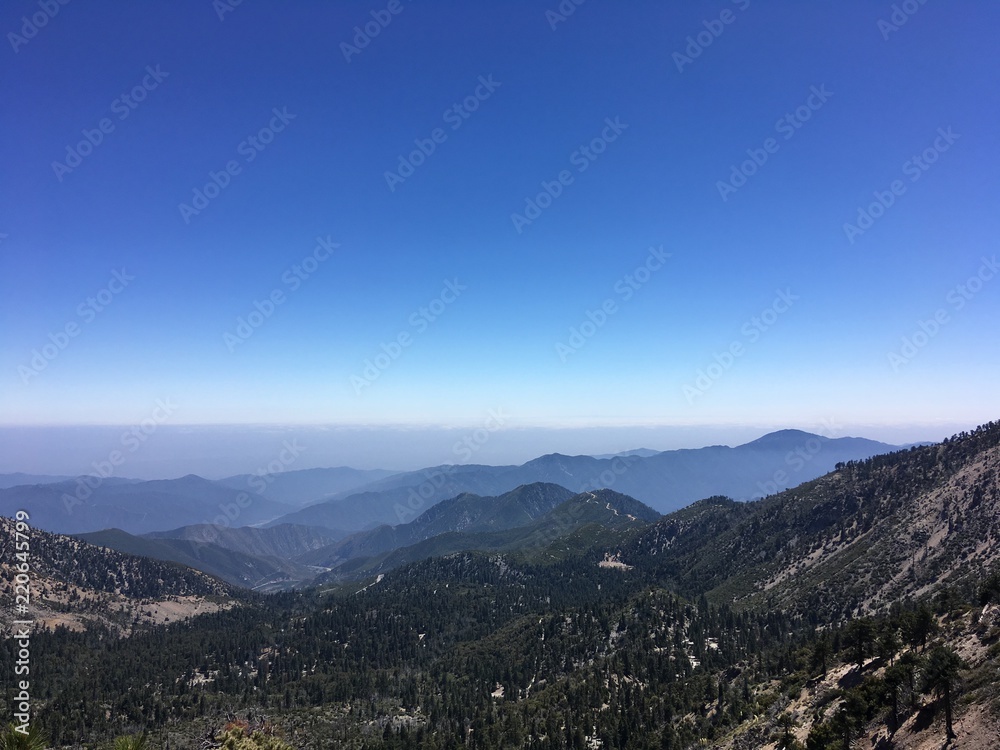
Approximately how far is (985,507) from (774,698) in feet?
471

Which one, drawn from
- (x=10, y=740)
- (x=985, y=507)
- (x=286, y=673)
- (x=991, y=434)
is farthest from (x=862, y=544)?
(x=10, y=740)

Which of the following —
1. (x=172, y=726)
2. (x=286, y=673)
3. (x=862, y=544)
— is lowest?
(x=286, y=673)

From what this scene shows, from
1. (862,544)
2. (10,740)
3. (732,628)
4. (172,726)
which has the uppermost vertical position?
(10,740)

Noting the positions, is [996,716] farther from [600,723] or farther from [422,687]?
[422,687]

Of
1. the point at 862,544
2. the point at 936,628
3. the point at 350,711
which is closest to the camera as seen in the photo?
the point at 936,628

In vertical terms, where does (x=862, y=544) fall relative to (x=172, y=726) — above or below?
above

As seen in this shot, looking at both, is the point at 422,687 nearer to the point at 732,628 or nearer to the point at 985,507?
the point at 732,628

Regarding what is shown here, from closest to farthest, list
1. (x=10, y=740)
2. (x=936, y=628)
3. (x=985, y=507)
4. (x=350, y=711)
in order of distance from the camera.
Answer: (x=10, y=740)
(x=936, y=628)
(x=350, y=711)
(x=985, y=507)

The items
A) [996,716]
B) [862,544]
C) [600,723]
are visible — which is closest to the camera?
[996,716]

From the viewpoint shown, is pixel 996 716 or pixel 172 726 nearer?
pixel 996 716

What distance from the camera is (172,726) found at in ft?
433

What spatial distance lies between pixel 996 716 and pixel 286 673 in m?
208

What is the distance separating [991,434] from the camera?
19288 cm

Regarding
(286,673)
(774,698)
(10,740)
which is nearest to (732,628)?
(774,698)
